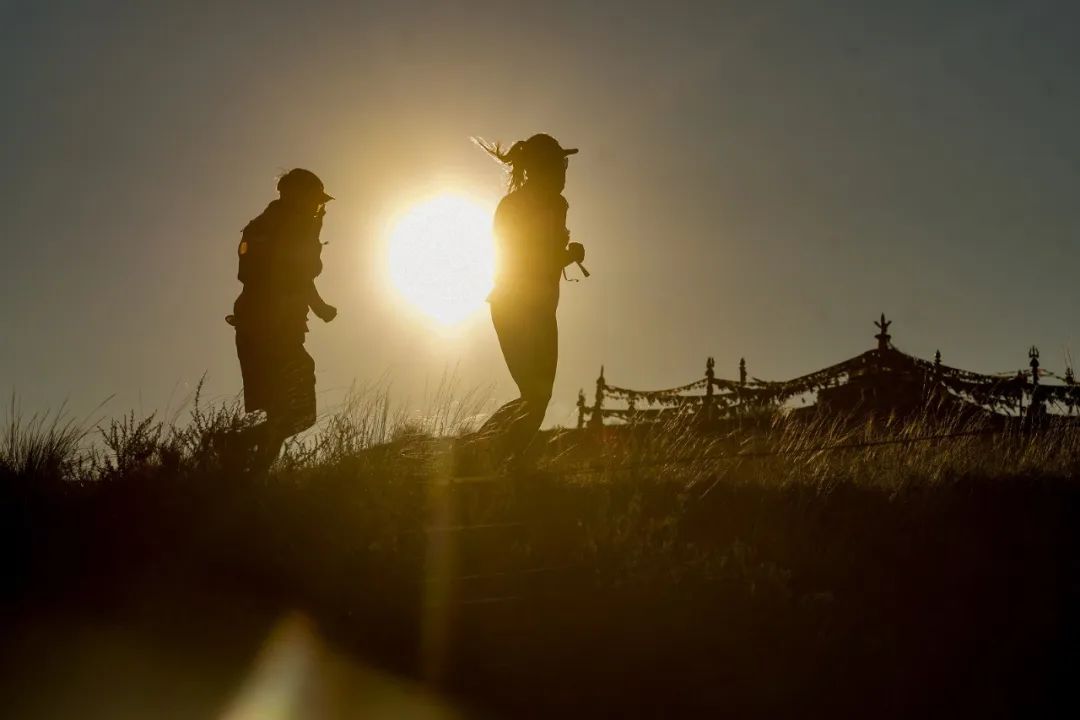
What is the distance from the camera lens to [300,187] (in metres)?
6.43

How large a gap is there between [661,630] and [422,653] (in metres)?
1.12

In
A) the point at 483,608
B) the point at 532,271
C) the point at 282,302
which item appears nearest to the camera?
the point at 483,608

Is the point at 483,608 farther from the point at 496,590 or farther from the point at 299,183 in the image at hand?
the point at 299,183

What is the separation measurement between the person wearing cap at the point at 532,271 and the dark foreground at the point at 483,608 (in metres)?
0.98

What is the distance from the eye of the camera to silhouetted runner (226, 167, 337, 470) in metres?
6.25

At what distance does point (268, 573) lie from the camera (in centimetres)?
446

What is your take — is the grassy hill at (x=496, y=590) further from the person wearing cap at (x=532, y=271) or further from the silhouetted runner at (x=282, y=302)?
the person wearing cap at (x=532, y=271)

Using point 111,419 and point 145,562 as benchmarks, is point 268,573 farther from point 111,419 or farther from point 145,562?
point 111,419

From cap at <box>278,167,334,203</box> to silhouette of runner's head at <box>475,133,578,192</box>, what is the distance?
5.06 ft

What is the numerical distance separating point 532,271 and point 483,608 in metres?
3.01

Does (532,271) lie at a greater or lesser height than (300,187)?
lesser

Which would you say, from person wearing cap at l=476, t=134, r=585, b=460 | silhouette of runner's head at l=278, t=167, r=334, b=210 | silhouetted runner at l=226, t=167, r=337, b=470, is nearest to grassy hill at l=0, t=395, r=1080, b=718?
silhouetted runner at l=226, t=167, r=337, b=470

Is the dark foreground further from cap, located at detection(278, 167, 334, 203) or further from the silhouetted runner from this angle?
cap, located at detection(278, 167, 334, 203)

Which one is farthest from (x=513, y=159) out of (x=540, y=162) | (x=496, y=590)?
(x=496, y=590)
